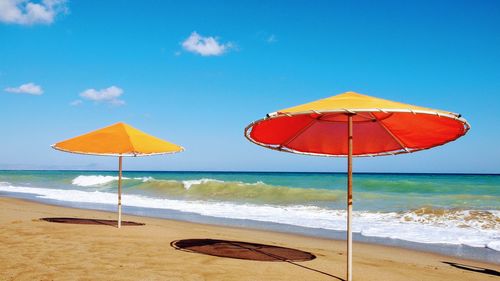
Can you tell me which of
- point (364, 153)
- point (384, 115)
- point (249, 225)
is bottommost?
point (249, 225)

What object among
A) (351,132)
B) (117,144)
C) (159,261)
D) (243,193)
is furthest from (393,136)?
(243,193)

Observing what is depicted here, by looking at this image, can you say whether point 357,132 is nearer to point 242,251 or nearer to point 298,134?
point 298,134

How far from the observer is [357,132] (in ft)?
21.3

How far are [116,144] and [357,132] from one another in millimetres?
4774

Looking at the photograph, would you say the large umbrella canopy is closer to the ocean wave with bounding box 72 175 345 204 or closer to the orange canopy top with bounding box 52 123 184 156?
the orange canopy top with bounding box 52 123 184 156

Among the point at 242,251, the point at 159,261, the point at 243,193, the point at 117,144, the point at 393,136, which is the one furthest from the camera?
the point at 243,193

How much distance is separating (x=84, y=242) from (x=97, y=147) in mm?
2320

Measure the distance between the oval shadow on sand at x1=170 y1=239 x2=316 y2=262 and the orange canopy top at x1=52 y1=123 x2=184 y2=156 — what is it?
2.04 m

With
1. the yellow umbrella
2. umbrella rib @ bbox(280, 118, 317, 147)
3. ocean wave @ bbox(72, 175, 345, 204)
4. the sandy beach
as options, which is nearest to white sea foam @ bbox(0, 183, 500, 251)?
the sandy beach

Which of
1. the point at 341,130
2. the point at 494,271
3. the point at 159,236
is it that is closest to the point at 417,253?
the point at 494,271

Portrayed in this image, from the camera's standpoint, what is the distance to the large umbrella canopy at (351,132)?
199 inches

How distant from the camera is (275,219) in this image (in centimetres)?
1395

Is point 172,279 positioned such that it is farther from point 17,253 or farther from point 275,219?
point 275,219

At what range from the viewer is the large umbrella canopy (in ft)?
16.6
